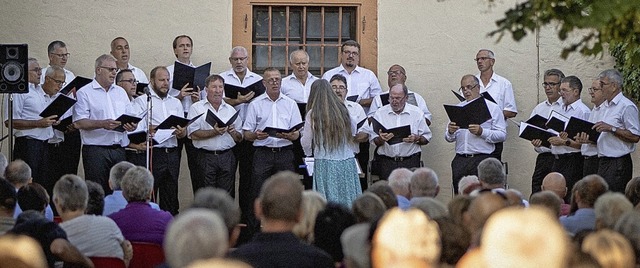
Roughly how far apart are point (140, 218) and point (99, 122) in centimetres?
448

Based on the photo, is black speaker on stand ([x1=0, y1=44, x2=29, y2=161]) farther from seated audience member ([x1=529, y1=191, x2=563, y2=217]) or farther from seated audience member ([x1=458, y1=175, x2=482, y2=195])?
seated audience member ([x1=529, y1=191, x2=563, y2=217])

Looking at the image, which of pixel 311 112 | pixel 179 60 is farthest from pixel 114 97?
pixel 311 112

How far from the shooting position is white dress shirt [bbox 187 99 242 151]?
A: 509 inches

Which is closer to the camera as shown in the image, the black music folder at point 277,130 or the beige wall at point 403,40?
the black music folder at point 277,130

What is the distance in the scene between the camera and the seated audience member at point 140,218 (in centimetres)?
799

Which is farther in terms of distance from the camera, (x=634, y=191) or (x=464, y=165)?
(x=464, y=165)

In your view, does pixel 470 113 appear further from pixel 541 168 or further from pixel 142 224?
pixel 142 224

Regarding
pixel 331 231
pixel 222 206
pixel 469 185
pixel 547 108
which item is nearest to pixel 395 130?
pixel 547 108

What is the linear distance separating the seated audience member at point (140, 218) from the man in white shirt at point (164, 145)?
4.53 metres

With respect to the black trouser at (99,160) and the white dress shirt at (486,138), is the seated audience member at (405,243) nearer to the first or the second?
the black trouser at (99,160)

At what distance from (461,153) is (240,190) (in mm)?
2465

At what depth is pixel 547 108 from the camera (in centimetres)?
1343

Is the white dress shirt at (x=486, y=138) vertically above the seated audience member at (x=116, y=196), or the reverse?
the white dress shirt at (x=486, y=138)

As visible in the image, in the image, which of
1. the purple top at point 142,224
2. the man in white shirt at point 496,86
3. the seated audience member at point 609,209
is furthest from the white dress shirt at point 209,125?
the seated audience member at point 609,209
